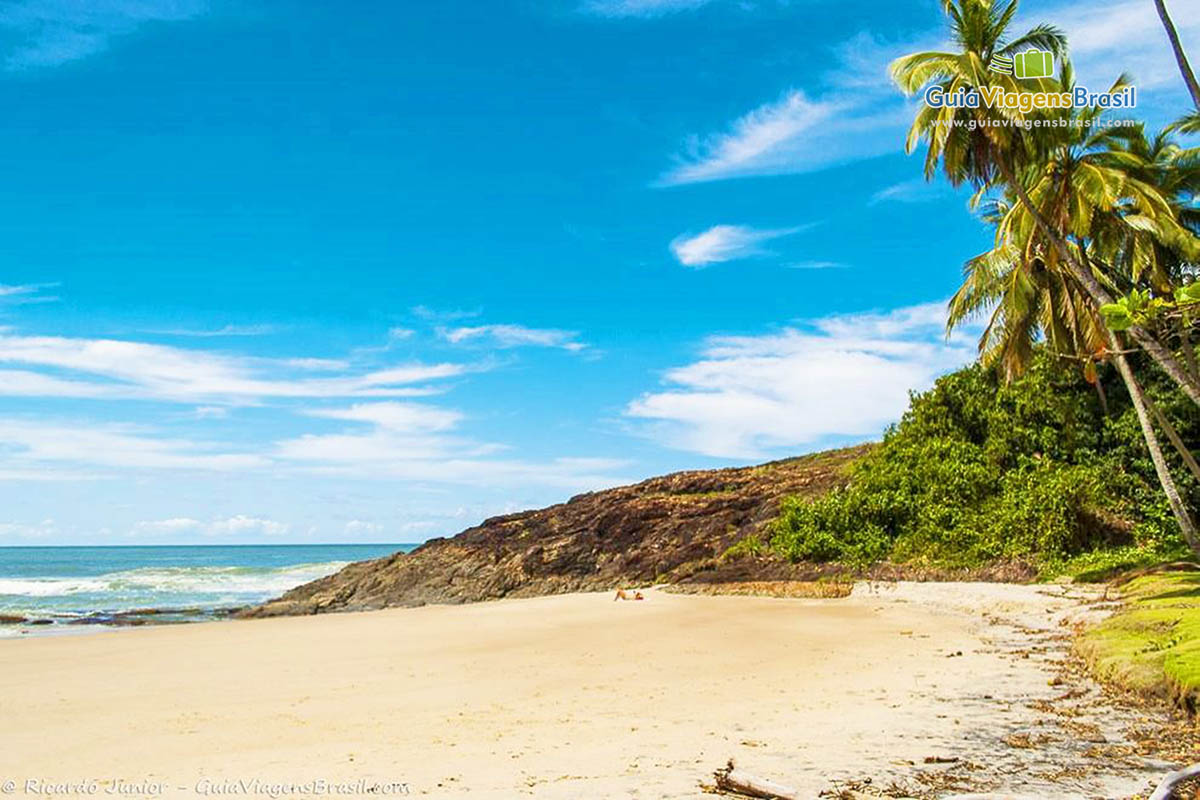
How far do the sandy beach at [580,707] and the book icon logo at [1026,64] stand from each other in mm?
8962

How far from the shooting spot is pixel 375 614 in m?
25.0

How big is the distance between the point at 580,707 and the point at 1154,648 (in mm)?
6028

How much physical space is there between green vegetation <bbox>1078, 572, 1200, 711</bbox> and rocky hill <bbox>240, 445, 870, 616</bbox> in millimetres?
15157

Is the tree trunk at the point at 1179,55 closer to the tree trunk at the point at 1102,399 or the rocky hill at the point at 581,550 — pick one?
the tree trunk at the point at 1102,399

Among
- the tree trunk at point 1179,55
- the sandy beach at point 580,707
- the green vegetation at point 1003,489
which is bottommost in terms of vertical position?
the sandy beach at point 580,707

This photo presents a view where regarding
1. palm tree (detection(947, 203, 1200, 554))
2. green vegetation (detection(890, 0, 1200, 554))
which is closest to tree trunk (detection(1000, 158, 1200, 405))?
green vegetation (detection(890, 0, 1200, 554))

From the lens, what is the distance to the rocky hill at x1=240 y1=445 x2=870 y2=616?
28750 millimetres

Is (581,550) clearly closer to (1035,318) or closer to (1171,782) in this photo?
(1035,318)

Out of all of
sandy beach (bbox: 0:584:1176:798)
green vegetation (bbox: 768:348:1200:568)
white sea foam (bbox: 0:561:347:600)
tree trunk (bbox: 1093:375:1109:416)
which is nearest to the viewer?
sandy beach (bbox: 0:584:1176:798)

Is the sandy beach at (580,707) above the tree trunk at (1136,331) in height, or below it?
below

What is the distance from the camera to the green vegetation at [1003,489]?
1952 cm

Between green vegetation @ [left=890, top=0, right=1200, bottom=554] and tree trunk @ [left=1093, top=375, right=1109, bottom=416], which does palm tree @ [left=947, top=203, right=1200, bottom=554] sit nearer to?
green vegetation @ [left=890, top=0, right=1200, bottom=554]

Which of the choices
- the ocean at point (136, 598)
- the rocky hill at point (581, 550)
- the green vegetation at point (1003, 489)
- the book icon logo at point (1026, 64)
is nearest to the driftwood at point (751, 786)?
the book icon logo at point (1026, 64)

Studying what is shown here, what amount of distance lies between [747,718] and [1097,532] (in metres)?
15.6
